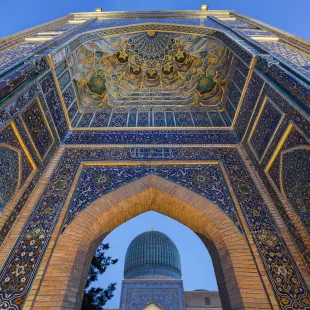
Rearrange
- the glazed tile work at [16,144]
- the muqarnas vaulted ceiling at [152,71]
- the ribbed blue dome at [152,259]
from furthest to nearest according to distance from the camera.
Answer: the ribbed blue dome at [152,259] < the muqarnas vaulted ceiling at [152,71] < the glazed tile work at [16,144]

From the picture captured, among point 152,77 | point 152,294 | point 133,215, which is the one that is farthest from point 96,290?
point 152,77

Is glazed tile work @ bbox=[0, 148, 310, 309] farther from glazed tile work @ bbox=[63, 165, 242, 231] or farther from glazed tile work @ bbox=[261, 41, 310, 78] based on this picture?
glazed tile work @ bbox=[261, 41, 310, 78]

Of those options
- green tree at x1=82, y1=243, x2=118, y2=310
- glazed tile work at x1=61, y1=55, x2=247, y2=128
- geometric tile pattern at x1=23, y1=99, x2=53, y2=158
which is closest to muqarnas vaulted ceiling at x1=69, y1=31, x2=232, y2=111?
glazed tile work at x1=61, y1=55, x2=247, y2=128

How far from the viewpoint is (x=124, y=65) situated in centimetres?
551

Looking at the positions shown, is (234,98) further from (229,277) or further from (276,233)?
(229,277)

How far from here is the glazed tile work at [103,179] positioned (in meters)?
2.32

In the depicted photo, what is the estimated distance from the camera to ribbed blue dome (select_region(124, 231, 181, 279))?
10.3 metres

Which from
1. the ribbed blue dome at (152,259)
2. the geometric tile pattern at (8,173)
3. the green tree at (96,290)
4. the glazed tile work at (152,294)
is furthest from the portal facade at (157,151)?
the ribbed blue dome at (152,259)

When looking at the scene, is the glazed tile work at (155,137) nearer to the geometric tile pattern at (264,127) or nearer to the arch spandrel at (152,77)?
the arch spandrel at (152,77)

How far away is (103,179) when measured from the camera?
11.6ft

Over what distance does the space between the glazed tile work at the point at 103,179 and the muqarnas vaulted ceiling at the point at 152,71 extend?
67.9 inches

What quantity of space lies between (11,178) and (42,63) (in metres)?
1.71

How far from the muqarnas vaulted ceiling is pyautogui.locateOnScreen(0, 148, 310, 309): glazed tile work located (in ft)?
5.66

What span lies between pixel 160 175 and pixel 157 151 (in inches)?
23.4
